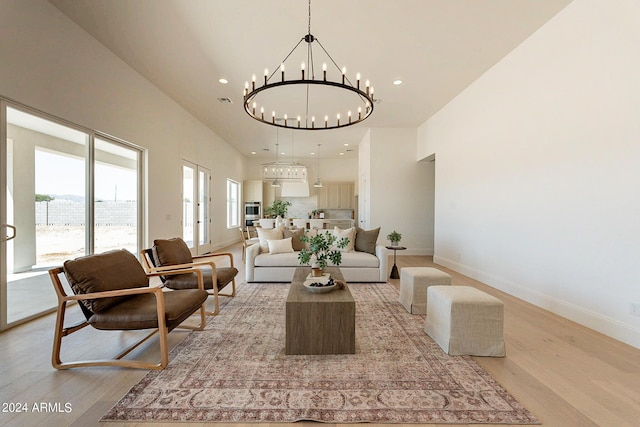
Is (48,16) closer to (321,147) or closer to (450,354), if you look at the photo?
(450,354)

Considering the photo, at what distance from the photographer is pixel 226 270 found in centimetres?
354

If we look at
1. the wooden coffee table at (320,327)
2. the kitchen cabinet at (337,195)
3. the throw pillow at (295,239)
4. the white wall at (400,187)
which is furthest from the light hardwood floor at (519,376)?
the kitchen cabinet at (337,195)

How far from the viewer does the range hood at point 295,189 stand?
1080 centimetres

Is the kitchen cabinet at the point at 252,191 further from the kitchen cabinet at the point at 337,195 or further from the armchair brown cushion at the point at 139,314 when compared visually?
the armchair brown cushion at the point at 139,314

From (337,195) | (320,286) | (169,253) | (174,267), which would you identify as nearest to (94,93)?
(169,253)

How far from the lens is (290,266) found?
4438 millimetres

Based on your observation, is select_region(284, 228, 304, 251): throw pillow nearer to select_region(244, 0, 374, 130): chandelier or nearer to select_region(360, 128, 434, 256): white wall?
select_region(244, 0, 374, 130): chandelier

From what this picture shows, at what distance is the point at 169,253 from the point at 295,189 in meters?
7.88

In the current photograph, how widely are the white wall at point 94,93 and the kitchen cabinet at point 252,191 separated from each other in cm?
405

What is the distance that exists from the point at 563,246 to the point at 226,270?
3.93 metres

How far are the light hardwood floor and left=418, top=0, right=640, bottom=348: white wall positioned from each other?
1.84 ft

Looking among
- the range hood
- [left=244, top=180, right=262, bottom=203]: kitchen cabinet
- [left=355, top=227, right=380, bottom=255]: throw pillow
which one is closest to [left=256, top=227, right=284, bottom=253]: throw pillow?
[left=355, top=227, right=380, bottom=255]: throw pillow

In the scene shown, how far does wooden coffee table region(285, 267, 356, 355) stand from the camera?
2.26 meters

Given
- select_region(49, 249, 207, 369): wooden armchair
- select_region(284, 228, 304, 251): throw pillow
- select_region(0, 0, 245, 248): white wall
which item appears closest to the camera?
select_region(49, 249, 207, 369): wooden armchair
